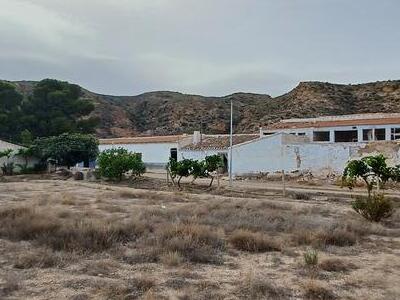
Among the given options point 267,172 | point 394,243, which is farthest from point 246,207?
point 267,172

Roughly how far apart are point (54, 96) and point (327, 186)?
129 feet

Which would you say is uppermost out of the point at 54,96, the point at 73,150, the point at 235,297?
the point at 54,96

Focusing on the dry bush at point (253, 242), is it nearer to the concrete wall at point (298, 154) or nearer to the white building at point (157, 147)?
the concrete wall at point (298, 154)

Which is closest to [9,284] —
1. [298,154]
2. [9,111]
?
[298,154]

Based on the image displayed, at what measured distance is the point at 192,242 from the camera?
1077 cm

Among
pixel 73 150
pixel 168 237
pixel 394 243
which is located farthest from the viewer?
pixel 73 150

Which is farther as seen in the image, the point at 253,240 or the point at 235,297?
the point at 253,240

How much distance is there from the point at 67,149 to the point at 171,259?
36751 millimetres

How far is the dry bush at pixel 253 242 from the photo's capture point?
1125 centimetres

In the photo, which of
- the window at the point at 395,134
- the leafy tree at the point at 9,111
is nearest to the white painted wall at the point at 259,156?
the window at the point at 395,134

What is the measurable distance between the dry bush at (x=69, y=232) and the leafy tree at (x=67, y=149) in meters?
32.1

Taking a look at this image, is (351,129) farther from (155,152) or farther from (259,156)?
(155,152)

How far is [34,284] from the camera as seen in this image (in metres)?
7.75

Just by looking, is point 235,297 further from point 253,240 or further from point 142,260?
point 253,240
